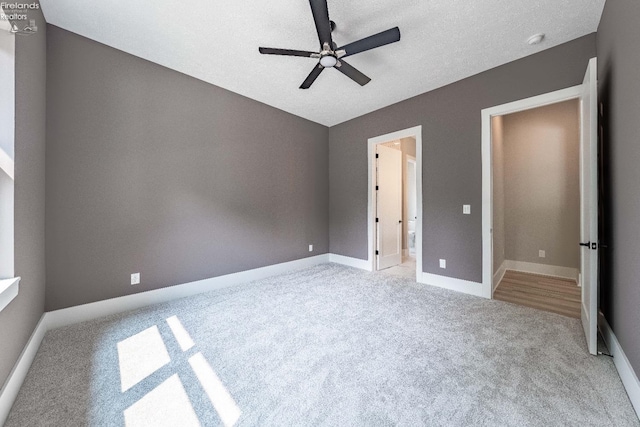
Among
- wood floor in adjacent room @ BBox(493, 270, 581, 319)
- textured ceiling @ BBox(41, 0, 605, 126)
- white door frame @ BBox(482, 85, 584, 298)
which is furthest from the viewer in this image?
white door frame @ BBox(482, 85, 584, 298)

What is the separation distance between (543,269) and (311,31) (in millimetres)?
4973

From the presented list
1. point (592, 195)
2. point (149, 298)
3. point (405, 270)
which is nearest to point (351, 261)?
point (405, 270)

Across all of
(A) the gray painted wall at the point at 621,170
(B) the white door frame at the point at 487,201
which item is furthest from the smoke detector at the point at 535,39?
(B) the white door frame at the point at 487,201

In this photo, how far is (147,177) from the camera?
2766 mm

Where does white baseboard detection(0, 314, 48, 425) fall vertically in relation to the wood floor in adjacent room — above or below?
above

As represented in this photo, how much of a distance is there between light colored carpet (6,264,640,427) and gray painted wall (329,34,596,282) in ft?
2.86

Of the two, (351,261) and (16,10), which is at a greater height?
(16,10)

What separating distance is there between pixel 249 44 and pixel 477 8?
211 cm

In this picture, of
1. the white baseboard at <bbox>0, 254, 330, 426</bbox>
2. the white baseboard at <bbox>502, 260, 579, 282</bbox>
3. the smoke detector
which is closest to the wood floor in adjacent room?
the white baseboard at <bbox>502, 260, 579, 282</bbox>

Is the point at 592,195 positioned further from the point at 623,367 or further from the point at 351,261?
the point at 351,261

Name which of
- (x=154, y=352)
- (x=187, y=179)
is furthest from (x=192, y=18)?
(x=154, y=352)

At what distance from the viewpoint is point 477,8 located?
204cm

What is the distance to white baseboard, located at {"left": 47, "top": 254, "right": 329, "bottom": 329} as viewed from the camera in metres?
2.31

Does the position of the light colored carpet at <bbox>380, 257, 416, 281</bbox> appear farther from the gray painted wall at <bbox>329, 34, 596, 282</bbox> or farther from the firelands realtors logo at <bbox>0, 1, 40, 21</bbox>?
the firelands realtors logo at <bbox>0, 1, 40, 21</bbox>
